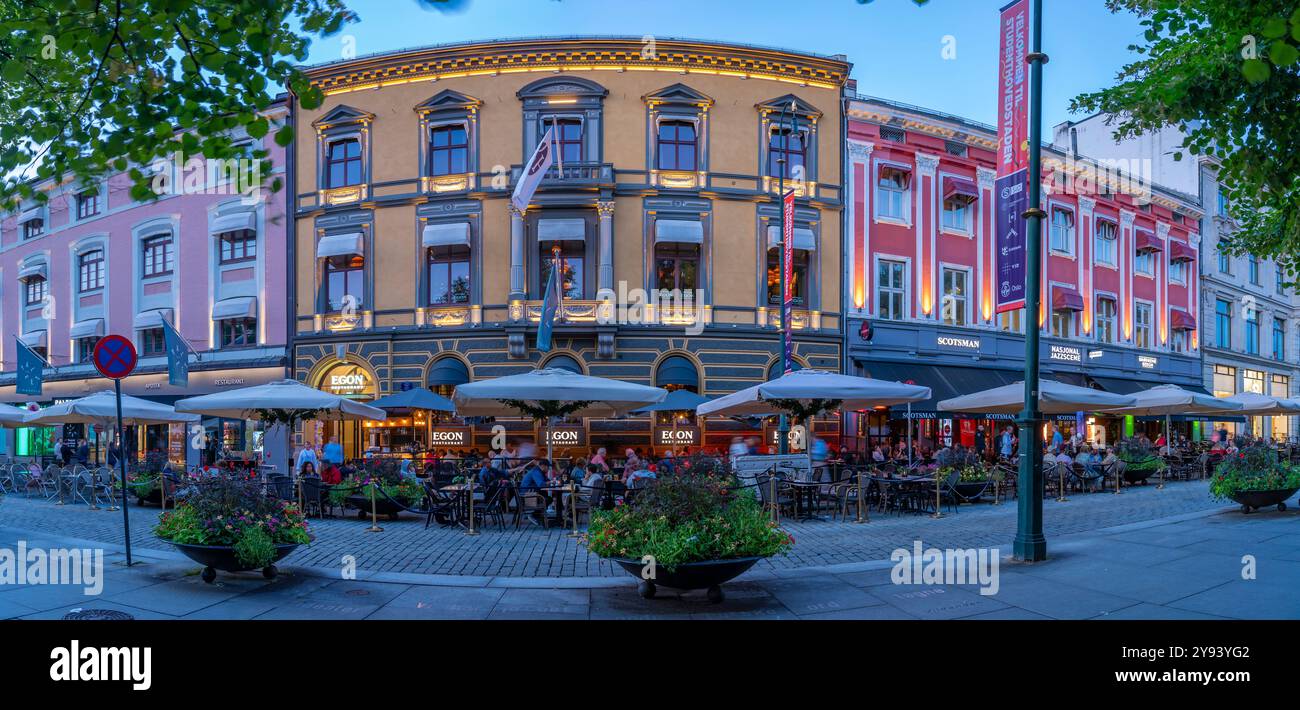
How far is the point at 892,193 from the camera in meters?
25.8

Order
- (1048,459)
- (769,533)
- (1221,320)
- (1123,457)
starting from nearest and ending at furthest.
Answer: (769,533)
(1048,459)
(1123,457)
(1221,320)

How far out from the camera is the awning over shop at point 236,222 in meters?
25.6

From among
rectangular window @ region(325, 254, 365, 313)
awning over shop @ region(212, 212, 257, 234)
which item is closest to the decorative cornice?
rectangular window @ region(325, 254, 365, 313)

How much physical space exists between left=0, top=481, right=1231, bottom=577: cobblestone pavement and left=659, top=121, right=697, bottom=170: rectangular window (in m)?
13.6

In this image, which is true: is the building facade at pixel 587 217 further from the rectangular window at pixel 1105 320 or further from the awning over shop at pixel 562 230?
the rectangular window at pixel 1105 320

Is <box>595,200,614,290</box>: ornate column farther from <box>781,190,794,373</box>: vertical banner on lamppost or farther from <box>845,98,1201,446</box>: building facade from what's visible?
<box>845,98,1201,446</box>: building facade

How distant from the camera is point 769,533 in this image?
23.7 feet

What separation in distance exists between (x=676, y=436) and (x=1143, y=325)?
77.8ft

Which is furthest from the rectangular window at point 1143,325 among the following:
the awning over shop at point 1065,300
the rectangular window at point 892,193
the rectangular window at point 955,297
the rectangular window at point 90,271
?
the rectangular window at point 90,271

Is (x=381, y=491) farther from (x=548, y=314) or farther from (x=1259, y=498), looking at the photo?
(x=1259, y=498)

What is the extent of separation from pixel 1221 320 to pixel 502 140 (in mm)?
36557

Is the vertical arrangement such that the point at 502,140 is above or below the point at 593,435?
above

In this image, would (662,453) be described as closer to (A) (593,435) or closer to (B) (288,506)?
(A) (593,435)
